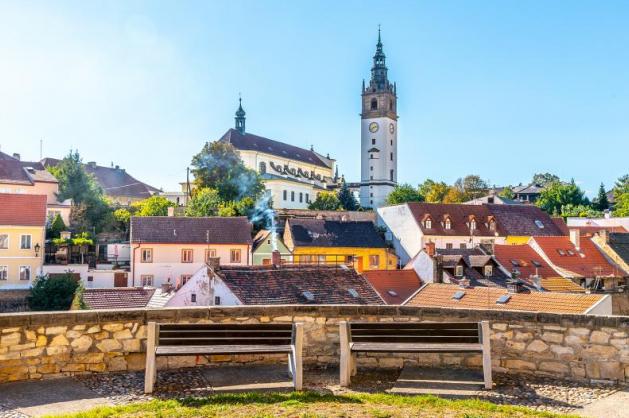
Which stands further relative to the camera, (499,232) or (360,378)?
(499,232)

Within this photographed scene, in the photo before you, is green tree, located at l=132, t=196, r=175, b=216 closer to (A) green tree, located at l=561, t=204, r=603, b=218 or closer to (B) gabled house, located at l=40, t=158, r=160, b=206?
(B) gabled house, located at l=40, t=158, r=160, b=206

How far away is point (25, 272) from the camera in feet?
140

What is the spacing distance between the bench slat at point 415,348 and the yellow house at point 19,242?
40707 millimetres

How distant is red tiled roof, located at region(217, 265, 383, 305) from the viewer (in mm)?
24422

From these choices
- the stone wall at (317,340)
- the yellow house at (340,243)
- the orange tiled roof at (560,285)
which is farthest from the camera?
the yellow house at (340,243)

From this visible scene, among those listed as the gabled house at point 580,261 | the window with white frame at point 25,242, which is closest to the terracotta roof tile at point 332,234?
the gabled house at point 580,261

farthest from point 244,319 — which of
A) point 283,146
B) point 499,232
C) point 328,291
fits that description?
point 283,146

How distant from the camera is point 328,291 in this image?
83.4ft

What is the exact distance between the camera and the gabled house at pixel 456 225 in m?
57.2

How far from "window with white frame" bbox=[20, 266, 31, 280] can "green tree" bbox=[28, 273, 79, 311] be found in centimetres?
530

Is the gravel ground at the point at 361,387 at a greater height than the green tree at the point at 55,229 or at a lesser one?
lesser

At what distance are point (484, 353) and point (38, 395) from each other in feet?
16.2

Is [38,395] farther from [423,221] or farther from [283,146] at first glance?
[283,146]

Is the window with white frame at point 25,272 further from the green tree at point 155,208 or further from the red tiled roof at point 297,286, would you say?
the red tiled roof at point 297,286
